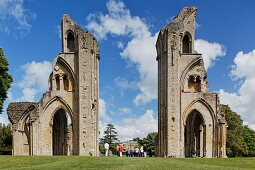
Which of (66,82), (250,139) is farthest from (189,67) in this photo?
(250,139)

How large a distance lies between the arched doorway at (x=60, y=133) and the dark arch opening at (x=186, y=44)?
14.5m

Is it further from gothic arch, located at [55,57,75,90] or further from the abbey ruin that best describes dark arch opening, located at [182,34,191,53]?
gothic arch, located at [55,57,75,90]

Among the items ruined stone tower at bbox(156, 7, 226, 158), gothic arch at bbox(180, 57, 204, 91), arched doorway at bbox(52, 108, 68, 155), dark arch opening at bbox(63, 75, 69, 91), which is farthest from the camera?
arched doorway at bbox(52, 108, 68, 155)

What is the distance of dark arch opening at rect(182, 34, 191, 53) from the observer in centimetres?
2892

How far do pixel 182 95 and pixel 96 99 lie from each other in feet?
27.7

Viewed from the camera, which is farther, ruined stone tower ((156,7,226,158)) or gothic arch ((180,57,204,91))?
Answer: gothic arch ((180,57,204,91))

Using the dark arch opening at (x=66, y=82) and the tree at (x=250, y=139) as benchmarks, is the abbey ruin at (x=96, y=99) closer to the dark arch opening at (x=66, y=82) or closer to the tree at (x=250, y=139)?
the dark arch opening at (x=66, y=82)

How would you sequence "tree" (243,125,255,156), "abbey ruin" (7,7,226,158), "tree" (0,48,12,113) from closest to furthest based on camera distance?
"abbey ruin" (7,7,226,158), "tree" (0,48,12,113), "tree" (243,125,255,156)

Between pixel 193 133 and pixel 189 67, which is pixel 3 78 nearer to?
pixel 189 67

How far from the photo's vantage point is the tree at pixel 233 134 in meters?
42.4

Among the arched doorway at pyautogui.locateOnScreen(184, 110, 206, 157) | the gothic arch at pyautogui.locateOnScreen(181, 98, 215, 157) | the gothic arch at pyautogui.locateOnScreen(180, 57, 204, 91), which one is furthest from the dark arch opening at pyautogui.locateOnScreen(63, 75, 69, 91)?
the arched doorway at pyautogui.locateOnScreen(184, 110, 206, 157)

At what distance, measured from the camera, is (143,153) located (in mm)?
27766

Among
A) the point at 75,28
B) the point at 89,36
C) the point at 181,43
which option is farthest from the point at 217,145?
the point at 75,28

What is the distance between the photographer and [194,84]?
92.5 ft
